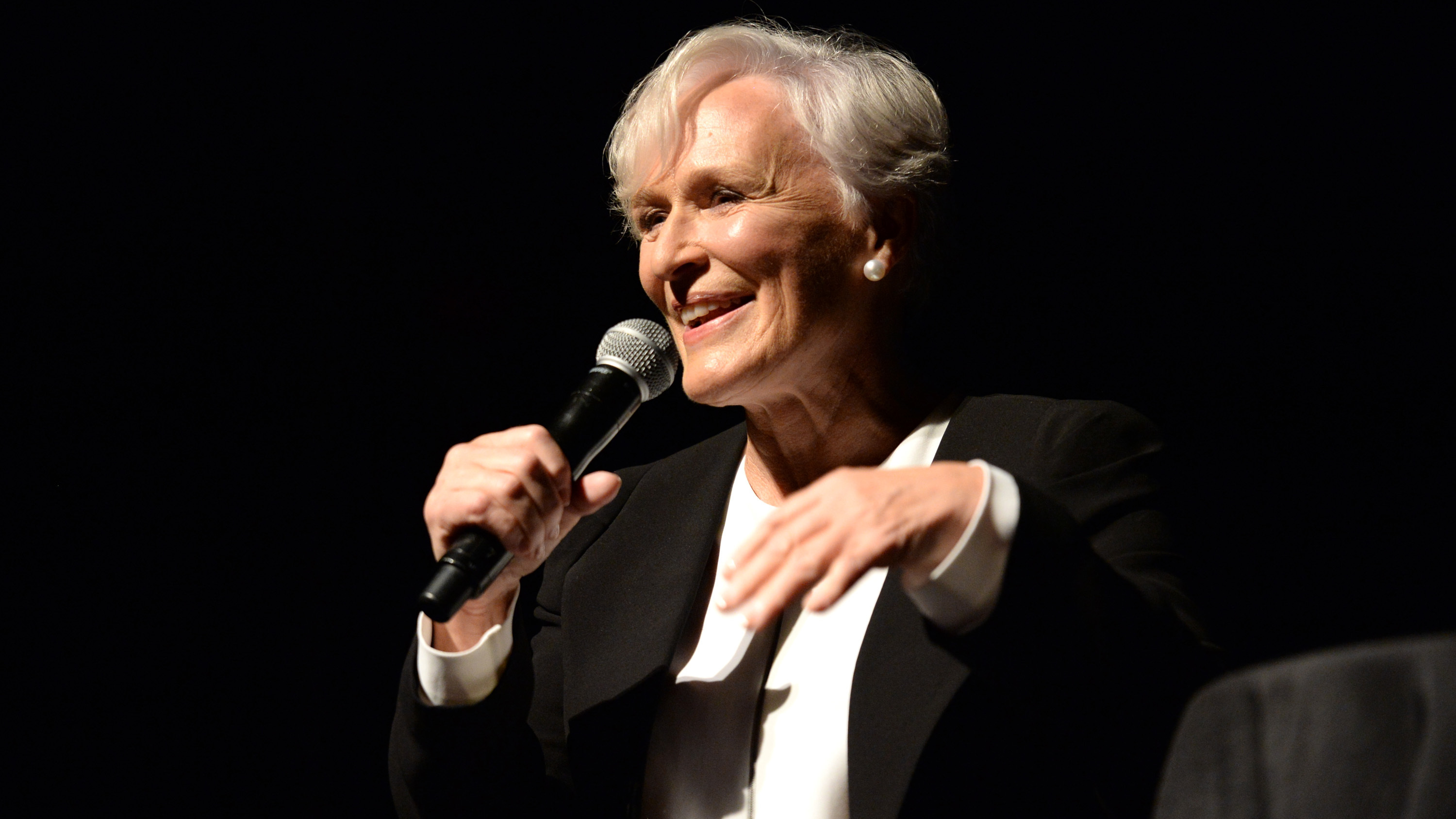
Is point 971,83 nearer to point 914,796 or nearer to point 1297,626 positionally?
point 1297,626

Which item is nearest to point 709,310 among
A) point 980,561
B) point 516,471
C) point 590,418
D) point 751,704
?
point 590,418

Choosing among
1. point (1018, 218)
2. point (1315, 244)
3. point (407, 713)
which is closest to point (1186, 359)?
point (1315, 244)

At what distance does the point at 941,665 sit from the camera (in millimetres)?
1294

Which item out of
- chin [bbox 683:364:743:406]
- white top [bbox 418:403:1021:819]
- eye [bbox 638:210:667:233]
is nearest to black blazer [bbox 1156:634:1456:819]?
white top [bbox 418:403:1021:819]

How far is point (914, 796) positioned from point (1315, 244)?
1.09 meters

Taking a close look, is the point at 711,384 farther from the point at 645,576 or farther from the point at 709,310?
the point at 645,576

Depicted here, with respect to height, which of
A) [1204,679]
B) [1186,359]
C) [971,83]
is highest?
[971,83]

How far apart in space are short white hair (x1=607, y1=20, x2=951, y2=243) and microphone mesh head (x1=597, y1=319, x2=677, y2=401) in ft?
1.15

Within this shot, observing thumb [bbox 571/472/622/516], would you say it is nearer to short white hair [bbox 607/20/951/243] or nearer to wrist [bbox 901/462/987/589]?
wrist [bbox 901/462/987/589]

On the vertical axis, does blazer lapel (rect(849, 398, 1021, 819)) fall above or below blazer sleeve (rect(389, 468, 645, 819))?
above

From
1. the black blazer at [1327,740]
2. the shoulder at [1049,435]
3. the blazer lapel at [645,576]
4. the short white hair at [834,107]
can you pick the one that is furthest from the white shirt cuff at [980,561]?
the short white hair at [834,107]

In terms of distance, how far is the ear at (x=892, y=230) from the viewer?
166 centimetres

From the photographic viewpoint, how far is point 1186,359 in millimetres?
1777

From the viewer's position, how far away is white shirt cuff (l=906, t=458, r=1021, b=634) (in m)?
1.02
